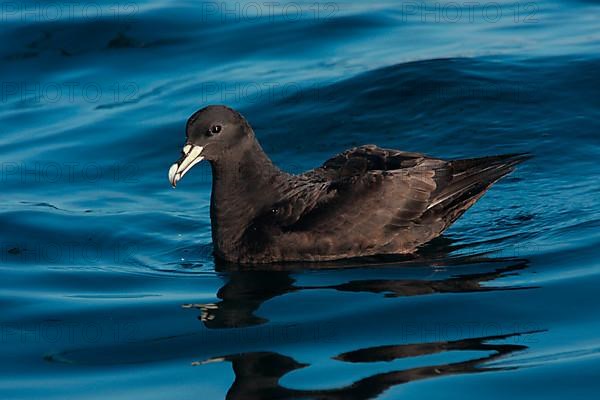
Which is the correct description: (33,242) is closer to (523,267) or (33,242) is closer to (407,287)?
(407,287)

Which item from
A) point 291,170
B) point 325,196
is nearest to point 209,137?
point 325,196

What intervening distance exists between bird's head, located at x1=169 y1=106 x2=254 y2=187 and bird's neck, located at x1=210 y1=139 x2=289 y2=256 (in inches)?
4.0

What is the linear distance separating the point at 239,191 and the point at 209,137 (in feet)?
1.72

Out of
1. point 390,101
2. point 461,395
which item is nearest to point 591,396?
point 461,395

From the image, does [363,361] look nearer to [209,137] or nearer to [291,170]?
[209,137]

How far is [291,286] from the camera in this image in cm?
895

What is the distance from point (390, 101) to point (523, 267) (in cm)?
457

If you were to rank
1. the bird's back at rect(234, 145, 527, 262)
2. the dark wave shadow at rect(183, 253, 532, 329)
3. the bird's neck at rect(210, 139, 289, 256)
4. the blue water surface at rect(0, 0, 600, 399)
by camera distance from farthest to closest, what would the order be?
the bird's neck at rect(210, 139, 289, 256), the bird's back at rect(234, 145, 527, 262), the dark wave shadow at rect(183, 253, 532, 329), the blue water surface at rect(0, 0, 600, 399)

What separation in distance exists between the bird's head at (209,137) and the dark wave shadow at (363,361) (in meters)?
2.29

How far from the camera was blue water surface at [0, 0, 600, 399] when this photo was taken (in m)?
7.45

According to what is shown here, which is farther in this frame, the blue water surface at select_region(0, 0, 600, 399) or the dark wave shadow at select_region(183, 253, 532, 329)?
the dark wave shadow at select_region(183, 253, 532, 329)

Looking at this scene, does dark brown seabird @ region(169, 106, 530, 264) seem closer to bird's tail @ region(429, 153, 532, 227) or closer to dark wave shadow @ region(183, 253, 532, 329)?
bird's tail @ region(429, 153, 532, 227)

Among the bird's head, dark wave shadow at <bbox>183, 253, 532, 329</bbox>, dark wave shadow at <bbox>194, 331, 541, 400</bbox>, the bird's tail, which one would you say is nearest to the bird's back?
the bird's tail

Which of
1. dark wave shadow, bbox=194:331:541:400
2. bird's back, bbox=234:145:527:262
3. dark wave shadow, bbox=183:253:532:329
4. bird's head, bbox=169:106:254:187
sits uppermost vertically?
bird's head, bbox=169:106:254:187
